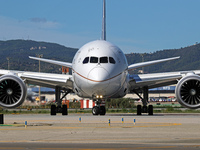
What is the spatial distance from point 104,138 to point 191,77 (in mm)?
15664

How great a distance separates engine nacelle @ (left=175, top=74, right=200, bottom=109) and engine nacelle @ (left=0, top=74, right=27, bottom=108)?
1017 cm

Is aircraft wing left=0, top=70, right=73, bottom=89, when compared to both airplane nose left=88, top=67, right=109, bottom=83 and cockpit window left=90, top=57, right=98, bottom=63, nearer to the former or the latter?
cockpit window left=90, top=57, right=98, bottom=63

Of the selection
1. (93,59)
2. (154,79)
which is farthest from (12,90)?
(154,79)

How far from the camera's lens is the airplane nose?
103 ft

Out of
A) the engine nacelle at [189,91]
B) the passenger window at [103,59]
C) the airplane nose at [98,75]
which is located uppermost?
the passenger window at [103,59]

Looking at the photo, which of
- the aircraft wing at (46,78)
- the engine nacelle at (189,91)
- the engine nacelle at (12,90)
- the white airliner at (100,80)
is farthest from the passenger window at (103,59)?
the engine nacelle at (12,90)

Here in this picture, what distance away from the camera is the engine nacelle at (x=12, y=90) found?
1302 inches

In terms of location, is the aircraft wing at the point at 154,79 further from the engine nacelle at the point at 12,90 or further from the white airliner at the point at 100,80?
the engine nacelle at the point at 12,90

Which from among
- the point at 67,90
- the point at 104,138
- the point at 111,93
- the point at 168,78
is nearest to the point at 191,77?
the point at 168,78

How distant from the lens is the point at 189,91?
32875 millimetres

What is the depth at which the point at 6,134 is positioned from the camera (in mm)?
19984

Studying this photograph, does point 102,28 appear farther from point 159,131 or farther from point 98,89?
point 159,131

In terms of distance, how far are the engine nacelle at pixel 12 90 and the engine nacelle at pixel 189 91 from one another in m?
10.2

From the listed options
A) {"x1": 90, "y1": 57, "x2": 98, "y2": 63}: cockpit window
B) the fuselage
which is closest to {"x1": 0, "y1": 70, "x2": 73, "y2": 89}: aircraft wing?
the fuselage
